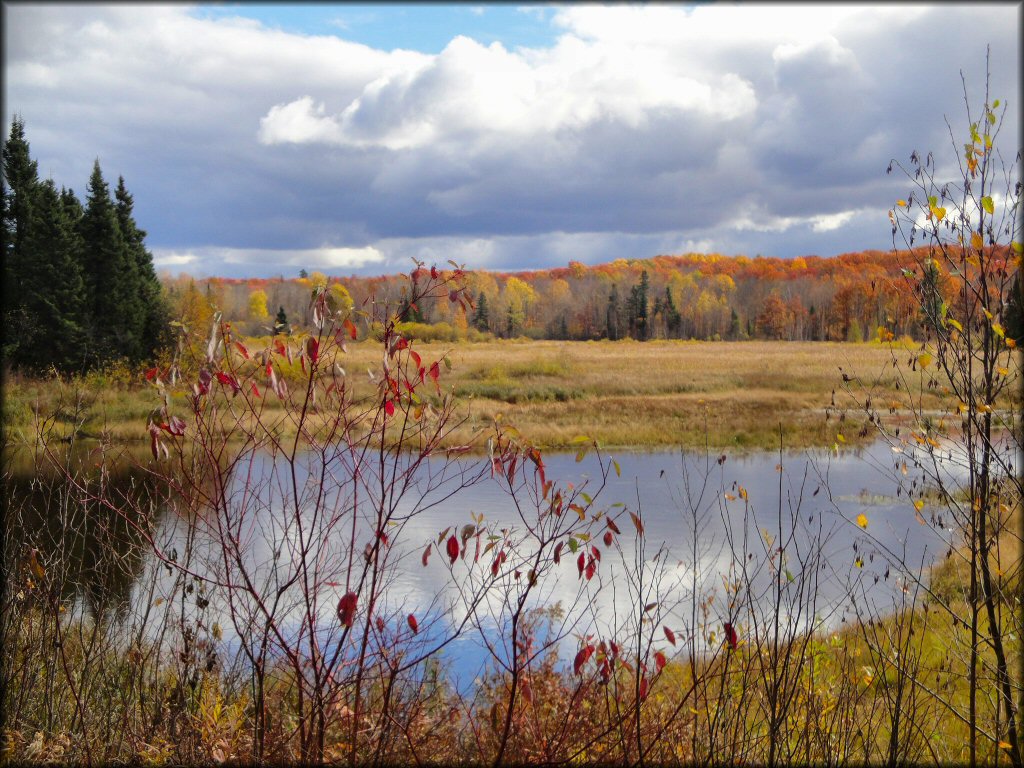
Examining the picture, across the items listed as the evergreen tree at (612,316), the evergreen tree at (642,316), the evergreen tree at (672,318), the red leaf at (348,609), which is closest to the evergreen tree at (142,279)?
the red leaf at (348,609)

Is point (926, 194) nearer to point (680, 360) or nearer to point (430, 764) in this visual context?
point (430, 764)

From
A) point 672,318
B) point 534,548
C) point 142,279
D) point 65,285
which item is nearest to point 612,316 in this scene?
point 672,318

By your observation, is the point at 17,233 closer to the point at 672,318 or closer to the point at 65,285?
the point at 65,285

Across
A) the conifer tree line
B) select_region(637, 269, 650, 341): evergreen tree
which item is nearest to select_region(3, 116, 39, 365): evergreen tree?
the conifer tree line

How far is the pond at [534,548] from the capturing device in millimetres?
3324

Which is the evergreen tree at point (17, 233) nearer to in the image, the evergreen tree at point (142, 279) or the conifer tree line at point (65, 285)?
the conifer tree line at point (65, 285)

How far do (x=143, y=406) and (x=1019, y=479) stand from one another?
15.6m

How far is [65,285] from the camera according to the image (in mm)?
16844

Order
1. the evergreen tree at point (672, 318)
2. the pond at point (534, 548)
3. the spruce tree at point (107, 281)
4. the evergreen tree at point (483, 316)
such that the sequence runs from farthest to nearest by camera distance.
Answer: the evergreen tree at point (672, 318) → the evergreen tree at point (483, 316) → the spruce tree at point (107, 281) → the pond at point (534, 548)

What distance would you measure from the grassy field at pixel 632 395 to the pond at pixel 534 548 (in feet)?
6.45

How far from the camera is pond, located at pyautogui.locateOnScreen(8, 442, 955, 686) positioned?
3.32 meters

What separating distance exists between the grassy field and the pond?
197 cm

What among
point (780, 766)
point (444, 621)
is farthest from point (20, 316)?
point (780, 766)

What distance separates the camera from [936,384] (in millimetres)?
2803
